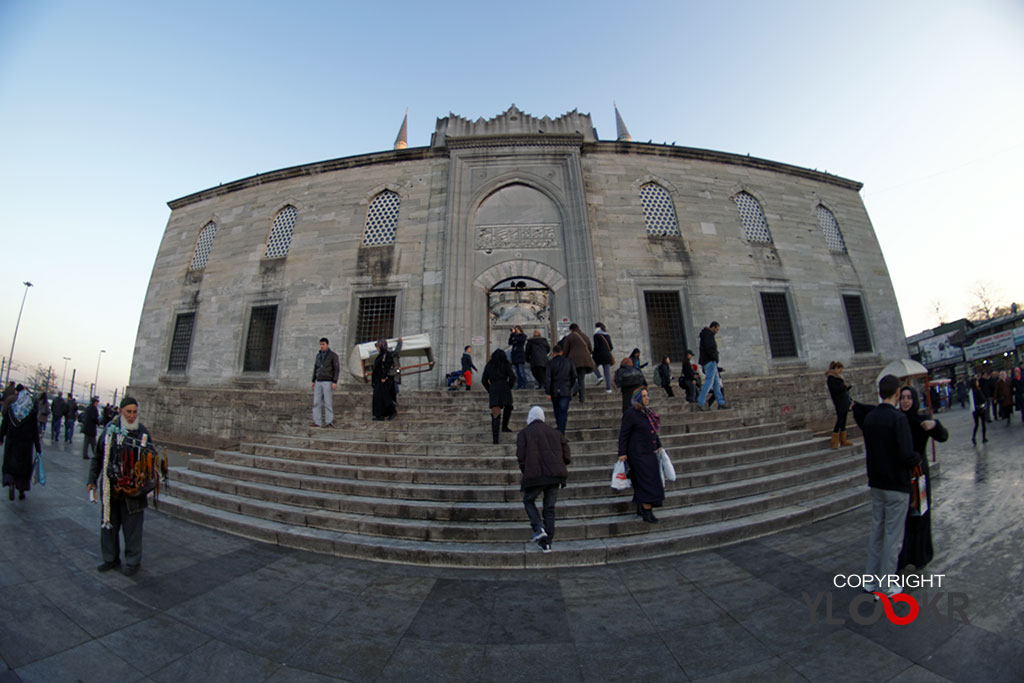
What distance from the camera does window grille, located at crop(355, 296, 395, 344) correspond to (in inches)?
482

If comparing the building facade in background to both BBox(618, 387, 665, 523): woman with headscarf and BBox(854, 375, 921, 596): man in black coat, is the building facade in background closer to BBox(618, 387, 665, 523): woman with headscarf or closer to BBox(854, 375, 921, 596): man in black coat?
BBox(618, 387, 665, 523): woman with headscarf

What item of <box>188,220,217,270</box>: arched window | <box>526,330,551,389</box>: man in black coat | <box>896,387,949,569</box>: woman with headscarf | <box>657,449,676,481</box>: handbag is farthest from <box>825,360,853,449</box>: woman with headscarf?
<box>188,220,217,270</box>: arched window

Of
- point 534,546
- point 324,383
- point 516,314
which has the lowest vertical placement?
point 534,546

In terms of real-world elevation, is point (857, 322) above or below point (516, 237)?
below

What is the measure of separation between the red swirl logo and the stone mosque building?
352 inches

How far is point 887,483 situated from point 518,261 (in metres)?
10.3

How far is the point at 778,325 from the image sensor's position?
1275 cm

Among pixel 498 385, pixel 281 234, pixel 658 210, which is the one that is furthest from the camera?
pixel 281 234

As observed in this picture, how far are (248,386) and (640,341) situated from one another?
12.6 metres

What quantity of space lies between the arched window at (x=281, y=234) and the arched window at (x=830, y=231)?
1995cm

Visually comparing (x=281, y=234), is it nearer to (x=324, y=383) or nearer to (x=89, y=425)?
(x=89, y=425)

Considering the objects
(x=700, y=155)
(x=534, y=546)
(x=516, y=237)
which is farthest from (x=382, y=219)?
(x=534, y=546)

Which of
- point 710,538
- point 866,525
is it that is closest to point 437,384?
point 710,538

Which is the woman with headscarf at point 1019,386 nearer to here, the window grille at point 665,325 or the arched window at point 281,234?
the window grille at point 665,325
